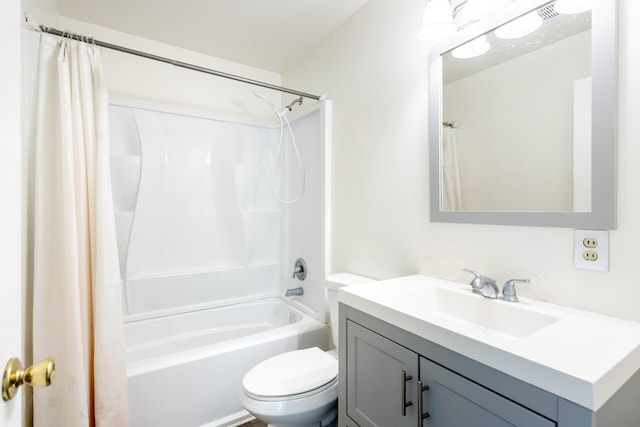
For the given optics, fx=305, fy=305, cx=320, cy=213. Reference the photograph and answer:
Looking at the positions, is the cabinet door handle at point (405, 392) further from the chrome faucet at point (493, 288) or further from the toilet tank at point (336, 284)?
the toilet tank at point (336, 284)

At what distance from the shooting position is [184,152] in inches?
94.3

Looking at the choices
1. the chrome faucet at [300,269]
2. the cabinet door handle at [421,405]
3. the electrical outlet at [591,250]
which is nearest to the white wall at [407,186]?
the electrical outlet at [591,250]

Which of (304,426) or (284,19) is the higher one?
(284,19)

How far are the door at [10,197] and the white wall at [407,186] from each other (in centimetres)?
138

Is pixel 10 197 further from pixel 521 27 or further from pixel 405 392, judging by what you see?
pixel 521 27

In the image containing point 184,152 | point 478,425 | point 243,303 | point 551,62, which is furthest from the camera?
point 243,303

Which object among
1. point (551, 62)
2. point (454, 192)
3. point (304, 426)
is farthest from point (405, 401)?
point (551, 62)

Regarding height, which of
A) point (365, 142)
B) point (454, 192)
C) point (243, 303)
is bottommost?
point (243, 303)

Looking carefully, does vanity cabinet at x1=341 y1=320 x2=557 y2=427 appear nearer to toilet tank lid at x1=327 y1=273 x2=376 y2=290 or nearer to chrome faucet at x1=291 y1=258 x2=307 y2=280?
toilet tank lid at x1=327 y1=273 x2=376 y2=290

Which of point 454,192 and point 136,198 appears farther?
point 136,198

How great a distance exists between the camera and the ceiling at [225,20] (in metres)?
Answer: 1.83

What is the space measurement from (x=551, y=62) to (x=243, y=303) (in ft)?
8.05

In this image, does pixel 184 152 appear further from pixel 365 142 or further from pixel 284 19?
pixel 365 142

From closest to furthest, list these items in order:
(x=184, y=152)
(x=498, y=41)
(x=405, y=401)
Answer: (x=405, y=401), (x=498, y=41), (x=184, y=152)
